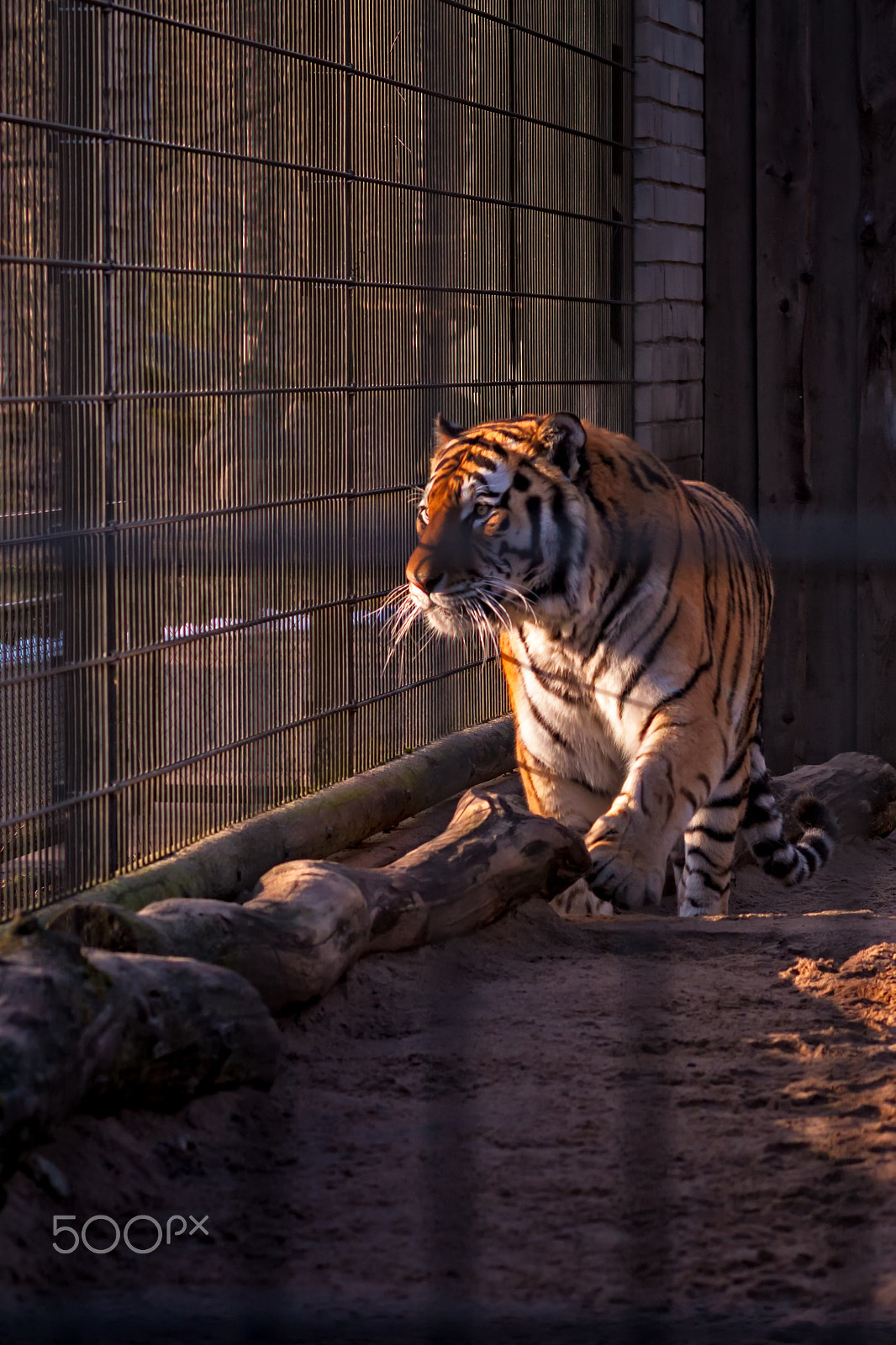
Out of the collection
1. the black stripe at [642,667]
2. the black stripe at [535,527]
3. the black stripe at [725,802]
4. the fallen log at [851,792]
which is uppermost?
the black stripe at [535,527]

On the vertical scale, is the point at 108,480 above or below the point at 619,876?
above

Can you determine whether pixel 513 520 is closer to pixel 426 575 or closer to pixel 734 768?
pixel 426 575

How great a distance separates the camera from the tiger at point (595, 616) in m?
3.98

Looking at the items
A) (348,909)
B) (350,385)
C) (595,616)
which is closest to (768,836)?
(595,616)

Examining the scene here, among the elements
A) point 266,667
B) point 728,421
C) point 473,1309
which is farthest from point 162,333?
point 728,421

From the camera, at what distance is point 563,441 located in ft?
13.5

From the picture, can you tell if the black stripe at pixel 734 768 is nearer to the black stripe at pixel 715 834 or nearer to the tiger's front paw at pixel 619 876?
the black stripe at pixel 715 834

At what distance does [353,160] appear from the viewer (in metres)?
4.48

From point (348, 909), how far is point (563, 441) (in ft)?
5.22

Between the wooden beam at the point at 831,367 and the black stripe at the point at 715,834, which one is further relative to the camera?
the wooden beam at the point at 831,367

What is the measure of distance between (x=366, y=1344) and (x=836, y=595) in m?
5.24

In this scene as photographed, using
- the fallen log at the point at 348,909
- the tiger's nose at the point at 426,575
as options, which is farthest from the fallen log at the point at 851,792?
the fallen log at the point at 348,909

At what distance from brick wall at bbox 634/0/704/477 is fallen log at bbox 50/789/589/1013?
10.1 ft

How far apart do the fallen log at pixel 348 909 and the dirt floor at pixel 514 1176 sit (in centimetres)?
9
